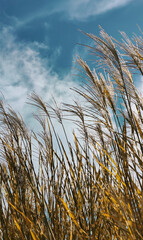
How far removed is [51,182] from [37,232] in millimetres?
336

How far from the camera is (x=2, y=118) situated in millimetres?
1707

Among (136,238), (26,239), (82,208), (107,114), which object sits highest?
(107,114)

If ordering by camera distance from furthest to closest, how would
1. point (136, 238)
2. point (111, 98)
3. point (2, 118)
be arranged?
point (2, 118) → point (111, 98) → point (136, 238)

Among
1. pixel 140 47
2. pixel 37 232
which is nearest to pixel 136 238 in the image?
pixel 37 232

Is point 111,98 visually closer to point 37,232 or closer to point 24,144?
→ point 24,144

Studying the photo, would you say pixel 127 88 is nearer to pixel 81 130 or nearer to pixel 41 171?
pixel 81 130

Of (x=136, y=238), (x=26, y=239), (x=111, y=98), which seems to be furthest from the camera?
(x=111, y=98)

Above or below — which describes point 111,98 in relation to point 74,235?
above

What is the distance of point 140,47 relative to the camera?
1.08 m

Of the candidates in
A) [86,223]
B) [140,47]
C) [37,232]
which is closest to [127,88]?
[140,47]

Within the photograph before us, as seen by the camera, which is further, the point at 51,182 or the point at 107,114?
the point at 51,182

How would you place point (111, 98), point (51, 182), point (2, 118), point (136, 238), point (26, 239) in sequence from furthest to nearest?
point (2, 118) < point (51, 182) < point (111, 98) < point (26, 239) < point (136, 238)

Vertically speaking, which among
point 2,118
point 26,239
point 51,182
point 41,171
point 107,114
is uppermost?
point 2,118

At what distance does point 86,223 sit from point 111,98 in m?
0.81
